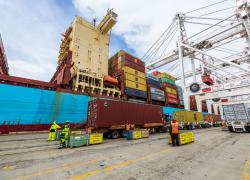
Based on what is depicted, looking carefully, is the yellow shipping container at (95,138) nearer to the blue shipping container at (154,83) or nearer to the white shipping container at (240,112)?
the white shipping container at (240,112)

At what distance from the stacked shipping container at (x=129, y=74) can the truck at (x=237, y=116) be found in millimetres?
15208

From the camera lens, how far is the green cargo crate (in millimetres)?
8336

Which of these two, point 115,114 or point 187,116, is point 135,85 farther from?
point 115,114

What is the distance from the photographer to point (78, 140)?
28.3ft

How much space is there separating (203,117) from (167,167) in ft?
92.6

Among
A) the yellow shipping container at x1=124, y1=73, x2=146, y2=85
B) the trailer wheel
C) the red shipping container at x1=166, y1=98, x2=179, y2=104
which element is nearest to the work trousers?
the trailer wheel

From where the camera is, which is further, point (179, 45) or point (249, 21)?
point (179, 45)

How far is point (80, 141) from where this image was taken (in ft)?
28.6

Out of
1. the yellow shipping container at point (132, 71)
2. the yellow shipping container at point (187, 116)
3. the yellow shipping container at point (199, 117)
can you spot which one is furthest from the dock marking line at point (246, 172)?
the yellow shipping container at point (132, 71)

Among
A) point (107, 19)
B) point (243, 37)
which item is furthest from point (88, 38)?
point (243, 37)

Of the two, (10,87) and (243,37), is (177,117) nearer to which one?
(243,37)

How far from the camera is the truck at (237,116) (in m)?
14.8

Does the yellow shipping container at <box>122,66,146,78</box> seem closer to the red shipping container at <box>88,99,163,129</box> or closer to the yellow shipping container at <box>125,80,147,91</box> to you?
the yellow shipping container at <box>125,80,147,91</box>

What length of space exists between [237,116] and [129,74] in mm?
18078
